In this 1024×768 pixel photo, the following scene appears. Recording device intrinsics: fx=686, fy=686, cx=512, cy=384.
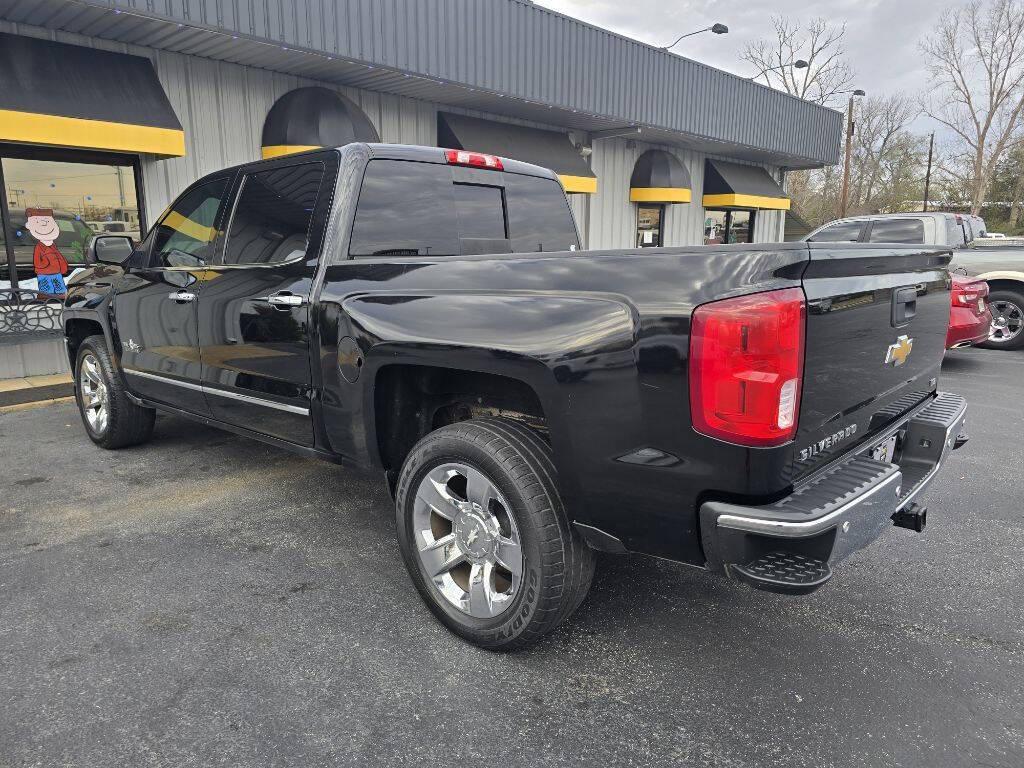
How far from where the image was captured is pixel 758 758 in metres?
2.03

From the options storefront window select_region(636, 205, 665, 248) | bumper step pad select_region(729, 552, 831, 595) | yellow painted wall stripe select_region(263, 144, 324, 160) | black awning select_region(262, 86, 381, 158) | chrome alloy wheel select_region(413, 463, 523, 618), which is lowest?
chrome alloy wheel select_region(413, 463, 523, 618)

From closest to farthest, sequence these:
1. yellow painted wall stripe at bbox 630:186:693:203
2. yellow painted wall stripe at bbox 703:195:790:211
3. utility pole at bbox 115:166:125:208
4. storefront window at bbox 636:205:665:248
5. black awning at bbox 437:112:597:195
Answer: utility pole at bbox 115:166:125:208 → black awning at bbox 437:112:597:195 → yellow painted wall stripe at bbox 630:186:693:203 → storefront window at bbox 636:205:665:248 → yellow painted wall stripe at bbox 703:195:790:211

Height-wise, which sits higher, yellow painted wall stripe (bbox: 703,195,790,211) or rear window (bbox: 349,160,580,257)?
yellow painted wall stripe (bbox: 703,195,790,211)

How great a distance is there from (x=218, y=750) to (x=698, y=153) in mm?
17850

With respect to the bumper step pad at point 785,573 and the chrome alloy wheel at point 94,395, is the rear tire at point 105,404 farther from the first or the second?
the bumper step pad at point 785,573

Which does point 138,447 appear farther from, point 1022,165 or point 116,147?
point 1022,165

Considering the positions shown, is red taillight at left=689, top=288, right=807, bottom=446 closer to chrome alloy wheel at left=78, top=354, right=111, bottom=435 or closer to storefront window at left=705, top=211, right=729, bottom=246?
chrome alloy wheel at left=78, top=354, right=111, bottom=435

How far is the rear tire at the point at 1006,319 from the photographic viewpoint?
968cm

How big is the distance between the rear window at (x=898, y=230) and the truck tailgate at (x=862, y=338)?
25.4 ft

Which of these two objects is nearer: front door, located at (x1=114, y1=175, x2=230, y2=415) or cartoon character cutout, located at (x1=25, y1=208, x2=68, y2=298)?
front door, located at (x1=114, y1=175, x2=230, y2=415)

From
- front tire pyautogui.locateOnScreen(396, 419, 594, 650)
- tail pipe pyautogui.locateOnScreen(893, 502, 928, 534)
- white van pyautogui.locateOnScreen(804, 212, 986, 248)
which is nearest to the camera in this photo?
front tire pyautogui.locateOnScreen(396, 419, 594, 650)

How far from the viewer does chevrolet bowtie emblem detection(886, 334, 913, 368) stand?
8.19 ft

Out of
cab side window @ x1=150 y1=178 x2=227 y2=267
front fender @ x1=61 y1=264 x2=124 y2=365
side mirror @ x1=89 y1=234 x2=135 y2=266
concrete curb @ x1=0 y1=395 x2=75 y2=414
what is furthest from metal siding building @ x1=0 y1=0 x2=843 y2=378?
cab side window @ x1=150 y1=178 x2=227 y2=267

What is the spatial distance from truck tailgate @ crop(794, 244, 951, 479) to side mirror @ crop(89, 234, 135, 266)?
14.0 ft
